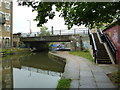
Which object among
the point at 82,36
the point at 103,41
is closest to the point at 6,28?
the point at 82,36

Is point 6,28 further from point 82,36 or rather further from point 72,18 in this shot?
point 72,18

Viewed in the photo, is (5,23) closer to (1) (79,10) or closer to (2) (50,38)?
(2) (50,38)

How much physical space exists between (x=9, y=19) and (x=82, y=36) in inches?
676

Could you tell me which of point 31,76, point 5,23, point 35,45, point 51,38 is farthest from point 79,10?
point 35,45

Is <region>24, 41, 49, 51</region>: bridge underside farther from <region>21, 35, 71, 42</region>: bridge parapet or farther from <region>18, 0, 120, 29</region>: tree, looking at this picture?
<region>18, 0, 120, 29</region>: tree

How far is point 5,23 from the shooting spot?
923 inches

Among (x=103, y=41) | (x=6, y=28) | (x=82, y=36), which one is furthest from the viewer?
(x=6, y=28)

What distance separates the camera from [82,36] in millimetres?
18672

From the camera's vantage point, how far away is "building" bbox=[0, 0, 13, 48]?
887 inches

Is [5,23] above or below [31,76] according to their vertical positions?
above

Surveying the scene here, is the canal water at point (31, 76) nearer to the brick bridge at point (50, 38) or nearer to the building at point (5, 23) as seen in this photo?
the brick bridge at point (50, 38)

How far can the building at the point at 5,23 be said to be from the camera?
22.5 m

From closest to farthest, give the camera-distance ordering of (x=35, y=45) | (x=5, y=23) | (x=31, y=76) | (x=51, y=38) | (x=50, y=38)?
(x=31, y=76), (x=51, y=38), (x=50, y=38), (x=5, y=23), (x=35, y=45)

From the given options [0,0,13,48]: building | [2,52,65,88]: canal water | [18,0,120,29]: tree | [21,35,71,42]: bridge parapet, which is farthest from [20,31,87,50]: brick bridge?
[18,0,120,29]: tree
